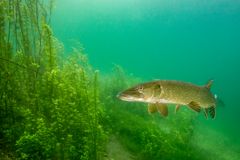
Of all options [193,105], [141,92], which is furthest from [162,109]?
[193,105]

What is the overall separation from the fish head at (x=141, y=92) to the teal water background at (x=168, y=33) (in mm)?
46471

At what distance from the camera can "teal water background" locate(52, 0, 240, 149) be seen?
79500mm

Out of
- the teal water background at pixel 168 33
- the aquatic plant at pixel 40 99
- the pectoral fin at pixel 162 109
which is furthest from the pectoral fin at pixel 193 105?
the teal water background at pixel 168 33

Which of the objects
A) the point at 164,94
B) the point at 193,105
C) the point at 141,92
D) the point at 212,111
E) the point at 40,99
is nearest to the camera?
the point at 141,92

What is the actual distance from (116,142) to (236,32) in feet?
355

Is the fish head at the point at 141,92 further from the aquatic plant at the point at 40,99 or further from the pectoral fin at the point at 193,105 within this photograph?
the aquatic plant at the point at 40,99

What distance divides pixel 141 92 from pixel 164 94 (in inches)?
10.3

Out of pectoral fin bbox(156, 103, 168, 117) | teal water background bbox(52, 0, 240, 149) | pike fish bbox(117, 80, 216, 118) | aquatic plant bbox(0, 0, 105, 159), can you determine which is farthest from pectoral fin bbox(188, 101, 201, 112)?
teal water background bbox(52, 0, 240, 149)

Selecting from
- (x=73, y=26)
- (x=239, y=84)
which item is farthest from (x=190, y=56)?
(x=239, y=84)

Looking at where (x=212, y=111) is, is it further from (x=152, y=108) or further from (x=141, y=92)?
(x=141, y=92)

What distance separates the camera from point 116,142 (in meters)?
7.31

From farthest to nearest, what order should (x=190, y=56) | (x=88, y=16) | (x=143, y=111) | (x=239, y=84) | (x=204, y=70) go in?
(x=88, y=16)
(x=190, y=56)
(x=204, y=70)
(x=239, y=84)
(x=143, y=111)

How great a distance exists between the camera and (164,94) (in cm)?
340

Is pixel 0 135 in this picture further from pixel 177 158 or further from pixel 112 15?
pixel 112 15
